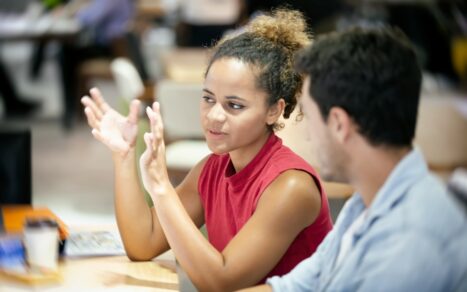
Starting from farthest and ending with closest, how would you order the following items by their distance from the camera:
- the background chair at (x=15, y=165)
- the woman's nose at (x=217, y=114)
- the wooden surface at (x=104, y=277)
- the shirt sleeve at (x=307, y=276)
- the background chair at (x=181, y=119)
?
the background chair at (x=181, y=119)
the background chair at (x=15, y=165)
the woman's nose at (x=217, y=114)
the wooden surface at (x=104, y=277)
the shirt sleeve at (x=307, y=276)

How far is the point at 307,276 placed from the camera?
1871 mm

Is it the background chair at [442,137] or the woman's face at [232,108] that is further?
the background chair at [442,137]

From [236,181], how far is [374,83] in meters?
0.74

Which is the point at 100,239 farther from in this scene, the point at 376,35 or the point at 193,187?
the point at 376,35

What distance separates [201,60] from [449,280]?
193 inches

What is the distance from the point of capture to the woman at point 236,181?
1.99 meters

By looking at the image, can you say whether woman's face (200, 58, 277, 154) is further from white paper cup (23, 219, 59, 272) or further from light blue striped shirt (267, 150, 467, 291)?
light blue striped shirt (267, 150, 467, 291)

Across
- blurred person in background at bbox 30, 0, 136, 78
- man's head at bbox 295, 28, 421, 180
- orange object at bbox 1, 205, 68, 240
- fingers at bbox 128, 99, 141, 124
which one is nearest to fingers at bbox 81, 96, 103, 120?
fingers at bbox 128, 99, 141, 124

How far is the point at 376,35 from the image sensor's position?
1.62 meters

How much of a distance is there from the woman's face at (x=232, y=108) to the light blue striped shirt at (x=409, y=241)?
58 cm

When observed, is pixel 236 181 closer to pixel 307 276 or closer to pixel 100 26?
pixel 307 276

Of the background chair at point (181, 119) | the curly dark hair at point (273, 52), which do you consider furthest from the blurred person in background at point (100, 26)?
the curly dark hair at point (273, 52)

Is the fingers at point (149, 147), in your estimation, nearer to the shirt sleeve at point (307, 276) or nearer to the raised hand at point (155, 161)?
the raised hand at point (155, 161)

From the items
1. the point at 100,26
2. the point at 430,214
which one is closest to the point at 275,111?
the point at 430,214
